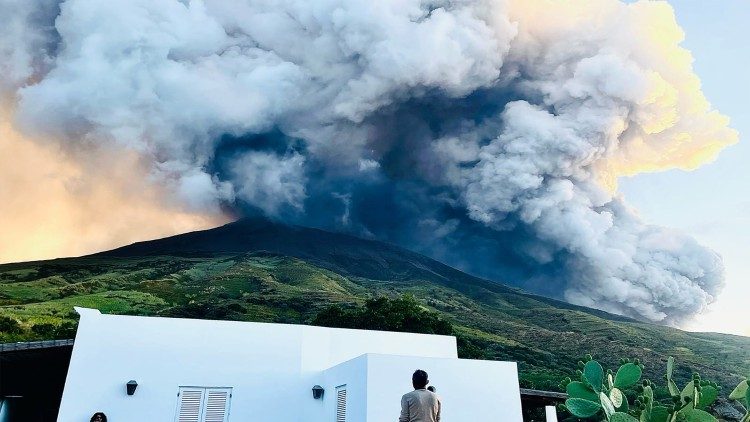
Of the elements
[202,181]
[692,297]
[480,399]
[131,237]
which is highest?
[202,181]

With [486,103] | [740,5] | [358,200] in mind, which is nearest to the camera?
[740,5]

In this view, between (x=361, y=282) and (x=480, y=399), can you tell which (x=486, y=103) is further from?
(x=480, y=399)

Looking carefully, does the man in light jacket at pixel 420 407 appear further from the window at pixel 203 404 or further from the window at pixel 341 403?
the window at pixel 203 404

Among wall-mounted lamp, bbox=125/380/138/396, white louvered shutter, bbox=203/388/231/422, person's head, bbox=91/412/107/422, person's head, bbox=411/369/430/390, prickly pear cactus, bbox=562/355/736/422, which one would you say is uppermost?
wall-mounted lamp, bbox=125/380/138/396

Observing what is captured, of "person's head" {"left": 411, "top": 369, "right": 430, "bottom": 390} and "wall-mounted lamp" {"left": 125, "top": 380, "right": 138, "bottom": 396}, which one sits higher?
"wall-mounted lamp" {"left": 125, "top": 380, "right": 138, "bottom": 396}

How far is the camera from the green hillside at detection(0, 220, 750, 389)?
5281 centimetres

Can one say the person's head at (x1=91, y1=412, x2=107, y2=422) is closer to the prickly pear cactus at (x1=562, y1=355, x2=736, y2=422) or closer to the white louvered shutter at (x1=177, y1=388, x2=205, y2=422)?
the white louvered shutter at (x1=177, y1=388, x2=205, y2=422)

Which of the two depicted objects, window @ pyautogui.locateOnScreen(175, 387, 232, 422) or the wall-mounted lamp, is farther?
window @ pyautogui.locateOnScreen(175, 387, 232, 422)

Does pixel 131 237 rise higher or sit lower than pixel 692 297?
higher

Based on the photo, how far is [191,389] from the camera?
32.0 ft

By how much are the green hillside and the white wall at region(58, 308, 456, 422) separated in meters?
36.6

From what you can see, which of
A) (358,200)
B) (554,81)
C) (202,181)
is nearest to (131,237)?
(202,181)

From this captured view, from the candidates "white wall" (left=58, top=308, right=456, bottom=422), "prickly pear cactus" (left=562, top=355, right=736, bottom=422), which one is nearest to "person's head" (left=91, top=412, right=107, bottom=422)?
"white wall" (left=58, top=308, right=456, bottom=422)

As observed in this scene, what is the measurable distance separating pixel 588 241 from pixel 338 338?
7512 centimetres
